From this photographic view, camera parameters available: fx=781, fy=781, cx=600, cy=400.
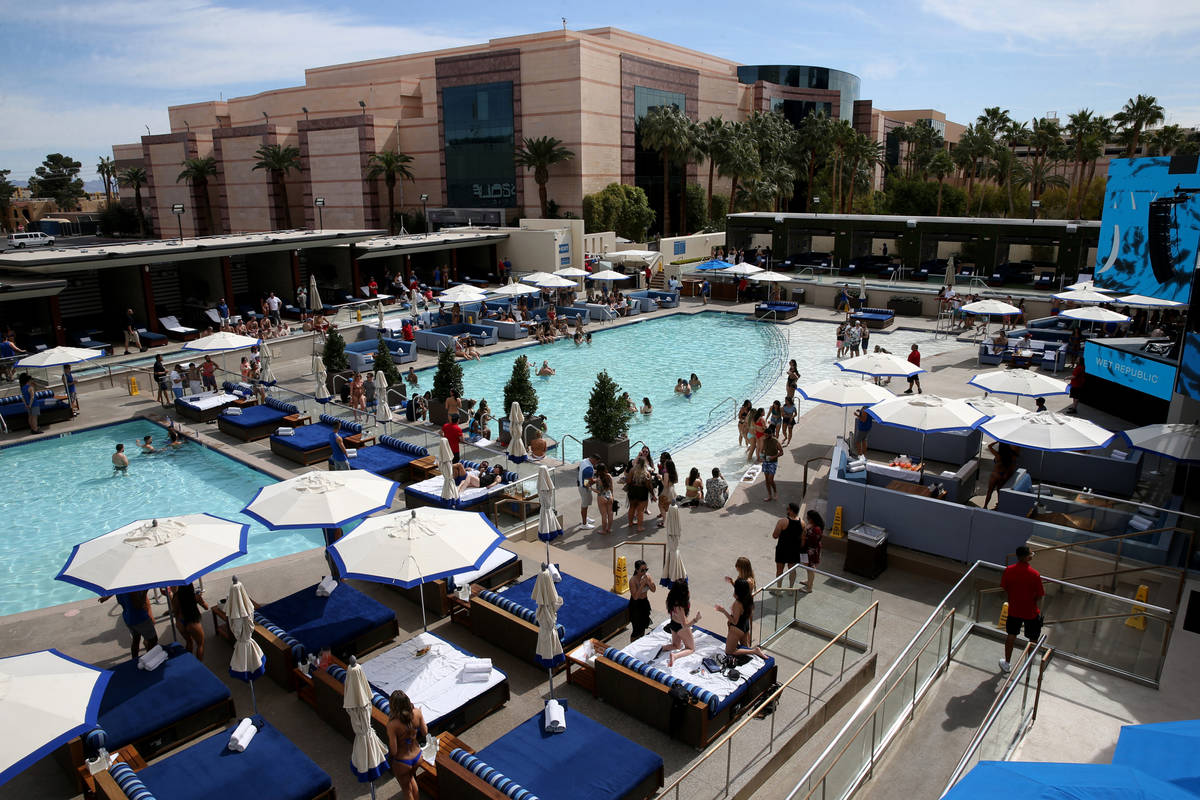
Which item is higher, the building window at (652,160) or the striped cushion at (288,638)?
the building window at (652,160)

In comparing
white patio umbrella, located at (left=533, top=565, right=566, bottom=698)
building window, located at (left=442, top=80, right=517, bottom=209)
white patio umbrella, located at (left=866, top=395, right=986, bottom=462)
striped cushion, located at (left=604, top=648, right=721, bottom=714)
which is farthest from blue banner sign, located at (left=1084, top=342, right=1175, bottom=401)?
building window, located at (left=442, top=80, right=517, bottom=209)

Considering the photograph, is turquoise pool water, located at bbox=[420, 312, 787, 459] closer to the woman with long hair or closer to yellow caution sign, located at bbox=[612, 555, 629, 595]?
yellow caution sign, located at bbox=[612, 555, 629, 595]

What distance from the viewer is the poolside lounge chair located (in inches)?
1134

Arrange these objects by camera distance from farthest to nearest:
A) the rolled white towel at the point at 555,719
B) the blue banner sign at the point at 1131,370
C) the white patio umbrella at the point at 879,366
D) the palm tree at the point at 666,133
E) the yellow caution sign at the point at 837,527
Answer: the palm tree at the point at 666,133, the white patio umbrella at the point at 879,366, the blue banner sign at the point at 1131,370, the yellow caution sign at the point at 837,527, the rolled white towel at the point at 555,719

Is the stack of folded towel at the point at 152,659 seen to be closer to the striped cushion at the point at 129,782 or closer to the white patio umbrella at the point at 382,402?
the striped cushion at the point at 129,782

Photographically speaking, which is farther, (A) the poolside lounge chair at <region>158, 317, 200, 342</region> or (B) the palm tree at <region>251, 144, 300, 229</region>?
(B) the palm tree at <region>251, 144, 300, 229</region>

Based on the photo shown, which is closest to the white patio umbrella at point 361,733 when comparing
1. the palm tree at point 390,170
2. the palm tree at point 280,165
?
the palm tree at point 390,170

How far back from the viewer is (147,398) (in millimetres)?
23234

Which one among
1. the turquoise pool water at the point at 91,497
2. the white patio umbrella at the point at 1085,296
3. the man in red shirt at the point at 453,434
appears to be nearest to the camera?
the turquoise pool water at the point at 91,497

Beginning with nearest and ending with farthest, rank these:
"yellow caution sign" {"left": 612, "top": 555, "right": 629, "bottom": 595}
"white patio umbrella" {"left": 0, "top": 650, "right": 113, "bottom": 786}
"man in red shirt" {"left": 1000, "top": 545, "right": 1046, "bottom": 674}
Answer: "white patio umbrella" {"left": 0, "top": 650, "right": 113, "bottom": 786} < "man in red shirt" {"left": 1000, "top": 545, "right": 1046, "bottom": 674} < "yellow caution sign" {"left": 612, "top": 555, "right": 629, "bottom": 595}

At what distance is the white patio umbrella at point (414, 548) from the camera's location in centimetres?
906

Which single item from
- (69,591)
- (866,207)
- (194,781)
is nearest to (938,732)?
(194,781)

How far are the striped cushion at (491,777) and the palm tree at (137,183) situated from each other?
85.8 metres

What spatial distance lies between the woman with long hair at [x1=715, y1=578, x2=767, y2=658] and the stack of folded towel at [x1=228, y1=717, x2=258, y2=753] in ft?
16.4
